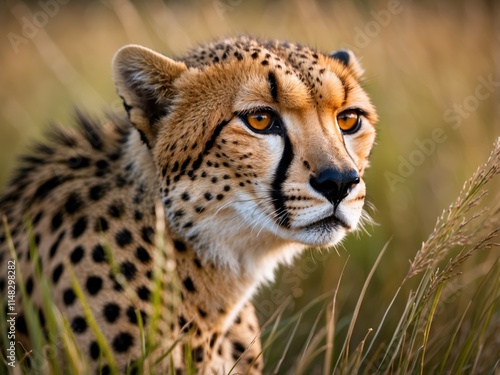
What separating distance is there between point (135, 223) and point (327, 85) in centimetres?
97

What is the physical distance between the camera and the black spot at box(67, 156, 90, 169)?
3121 mm

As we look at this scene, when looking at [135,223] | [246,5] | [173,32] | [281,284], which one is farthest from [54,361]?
[246,5]

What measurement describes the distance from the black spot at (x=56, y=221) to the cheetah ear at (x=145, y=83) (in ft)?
1.55

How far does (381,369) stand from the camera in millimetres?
2461

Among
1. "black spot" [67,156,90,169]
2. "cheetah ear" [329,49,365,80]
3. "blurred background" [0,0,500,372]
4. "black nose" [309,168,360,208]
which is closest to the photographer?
"black nose" [309,168,360,208]

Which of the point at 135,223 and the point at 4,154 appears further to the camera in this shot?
the point at 4,154

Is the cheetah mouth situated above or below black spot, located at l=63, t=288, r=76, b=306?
below

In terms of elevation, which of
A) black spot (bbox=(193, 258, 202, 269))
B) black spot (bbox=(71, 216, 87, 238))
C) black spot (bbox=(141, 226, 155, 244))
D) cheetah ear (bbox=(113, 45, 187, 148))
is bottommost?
black spot (bbox=(193, 258, 202, 269))

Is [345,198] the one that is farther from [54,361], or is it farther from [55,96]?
[55,96]

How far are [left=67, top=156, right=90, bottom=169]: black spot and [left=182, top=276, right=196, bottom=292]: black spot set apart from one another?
2.34ft
